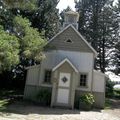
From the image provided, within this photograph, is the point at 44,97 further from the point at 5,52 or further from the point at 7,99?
the point at 5,52

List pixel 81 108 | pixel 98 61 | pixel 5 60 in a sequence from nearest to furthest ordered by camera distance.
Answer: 1. pixel 5 60
2. pixel 81 108
3. pixel 98 61

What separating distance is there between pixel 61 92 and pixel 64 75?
133 centimetres

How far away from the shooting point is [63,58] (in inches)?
931

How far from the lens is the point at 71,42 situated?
2411 cm

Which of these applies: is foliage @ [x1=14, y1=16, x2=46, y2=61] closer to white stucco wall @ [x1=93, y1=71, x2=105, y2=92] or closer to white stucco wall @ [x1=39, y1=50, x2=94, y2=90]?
white stucco wall @ [x1=39, y1=50, x2=94, y2=90]

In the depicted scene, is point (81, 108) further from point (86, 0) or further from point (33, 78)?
point (86, 0)

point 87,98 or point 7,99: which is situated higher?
point 87,98

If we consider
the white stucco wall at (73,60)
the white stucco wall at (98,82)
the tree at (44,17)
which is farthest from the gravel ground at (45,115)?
the tree at (44,17)

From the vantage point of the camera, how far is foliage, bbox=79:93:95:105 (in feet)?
70.6

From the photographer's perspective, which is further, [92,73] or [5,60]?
[92,73]

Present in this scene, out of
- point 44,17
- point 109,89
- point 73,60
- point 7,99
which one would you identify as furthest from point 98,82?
point 44,17

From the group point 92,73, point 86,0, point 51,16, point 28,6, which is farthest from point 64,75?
point 86,0

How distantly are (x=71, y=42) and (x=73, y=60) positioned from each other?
1630 mm

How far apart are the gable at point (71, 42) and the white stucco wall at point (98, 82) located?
2202 millimetres
